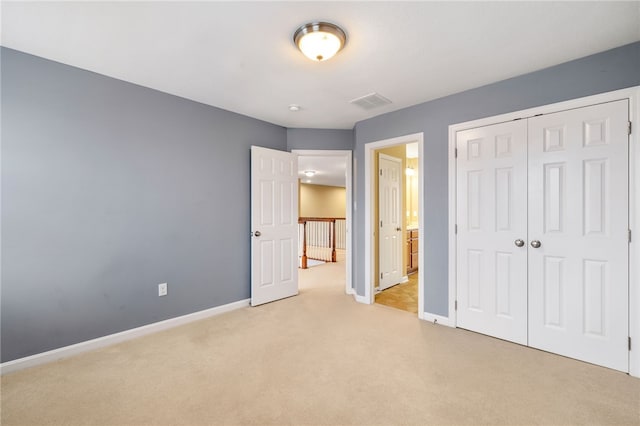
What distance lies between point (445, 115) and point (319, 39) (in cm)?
177

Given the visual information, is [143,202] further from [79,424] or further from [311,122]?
[311,122]

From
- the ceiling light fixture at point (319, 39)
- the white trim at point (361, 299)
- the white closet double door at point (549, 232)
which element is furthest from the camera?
the white trim at point (361, 299)

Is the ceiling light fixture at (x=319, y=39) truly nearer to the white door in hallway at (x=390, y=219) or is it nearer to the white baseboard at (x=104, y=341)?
the white door in hallway at (x=390, y=219)

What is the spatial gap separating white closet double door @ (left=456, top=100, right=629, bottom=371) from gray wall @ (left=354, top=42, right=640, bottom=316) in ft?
0.54

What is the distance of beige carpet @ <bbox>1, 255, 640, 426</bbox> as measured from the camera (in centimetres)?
172

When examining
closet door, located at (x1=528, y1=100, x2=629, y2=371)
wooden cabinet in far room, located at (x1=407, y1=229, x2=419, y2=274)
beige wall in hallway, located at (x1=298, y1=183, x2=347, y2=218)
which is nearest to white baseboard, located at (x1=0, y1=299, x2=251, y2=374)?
closet door, located at (x1=528, y1=100, x2=629, y2=371)

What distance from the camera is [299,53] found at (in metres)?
2.26

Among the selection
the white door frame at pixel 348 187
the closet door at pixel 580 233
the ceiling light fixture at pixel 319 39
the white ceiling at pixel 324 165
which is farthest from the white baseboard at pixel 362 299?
the white ceiling at pixel 324 165

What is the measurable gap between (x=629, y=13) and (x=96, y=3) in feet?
10.7

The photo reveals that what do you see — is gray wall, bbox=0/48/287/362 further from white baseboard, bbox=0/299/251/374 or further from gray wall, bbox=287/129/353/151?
gray wall, bbox=287/129/353/151

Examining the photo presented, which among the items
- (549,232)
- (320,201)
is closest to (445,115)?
(549,232)

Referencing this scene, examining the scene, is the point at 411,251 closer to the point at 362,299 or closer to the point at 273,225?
the point at 362,299

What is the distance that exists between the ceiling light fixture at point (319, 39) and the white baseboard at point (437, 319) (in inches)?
110

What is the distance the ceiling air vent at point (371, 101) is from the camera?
3069mm
